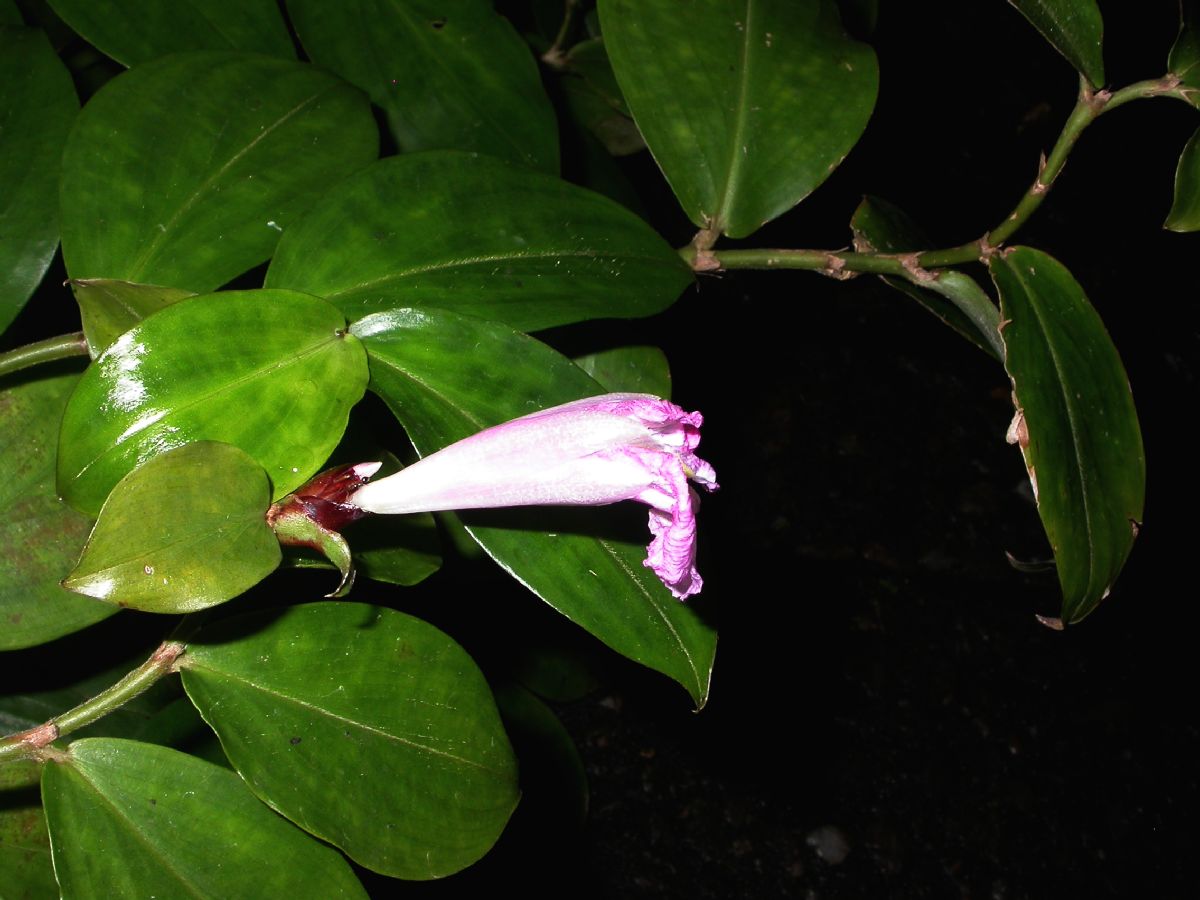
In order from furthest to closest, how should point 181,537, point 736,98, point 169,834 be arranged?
point 736,98 → point 169,834 → point 181,537

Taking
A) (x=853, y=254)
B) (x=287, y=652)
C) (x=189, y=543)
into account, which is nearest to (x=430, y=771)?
(x=287, y=652)

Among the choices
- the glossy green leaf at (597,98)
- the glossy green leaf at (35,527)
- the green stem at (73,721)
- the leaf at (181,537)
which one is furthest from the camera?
the glossy green leaf at (597,98)

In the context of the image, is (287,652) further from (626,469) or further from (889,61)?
(889,61)

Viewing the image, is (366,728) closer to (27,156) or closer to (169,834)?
(169,834)

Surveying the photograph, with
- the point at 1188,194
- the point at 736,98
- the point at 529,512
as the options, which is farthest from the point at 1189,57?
the point at 529,512

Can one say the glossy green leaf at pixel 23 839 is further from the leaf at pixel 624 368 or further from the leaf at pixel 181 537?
the leaf at pixel 624 368

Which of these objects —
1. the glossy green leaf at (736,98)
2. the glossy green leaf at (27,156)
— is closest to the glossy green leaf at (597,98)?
the glossy green leaf at (736,98)

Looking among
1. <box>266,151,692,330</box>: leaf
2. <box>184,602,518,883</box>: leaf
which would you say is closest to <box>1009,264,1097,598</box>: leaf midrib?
<box>266,151,692,330</box>: leaf
